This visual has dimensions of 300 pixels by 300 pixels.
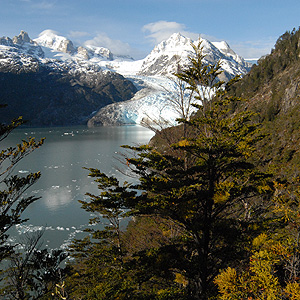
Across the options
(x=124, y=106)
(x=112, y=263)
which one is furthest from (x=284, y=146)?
(x=124, y=106)

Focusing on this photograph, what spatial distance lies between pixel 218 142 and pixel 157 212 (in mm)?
2339

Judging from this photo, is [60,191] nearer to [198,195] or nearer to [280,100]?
[198,195]

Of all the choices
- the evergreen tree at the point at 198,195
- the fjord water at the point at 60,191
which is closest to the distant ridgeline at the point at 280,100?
the evergreen tree at the point at 198,195

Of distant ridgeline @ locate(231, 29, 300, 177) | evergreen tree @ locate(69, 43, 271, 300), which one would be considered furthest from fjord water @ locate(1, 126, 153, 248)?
distant ridgeline @ locate(231, 29, 300, 177)

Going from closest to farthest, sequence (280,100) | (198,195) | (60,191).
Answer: (198,195) → (60,191) → (280,100)

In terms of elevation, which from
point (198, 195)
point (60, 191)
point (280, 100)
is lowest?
point (60, 191)

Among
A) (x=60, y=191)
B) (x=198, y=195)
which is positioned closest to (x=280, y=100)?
(x=60, y=191)

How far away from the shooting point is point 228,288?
3.49 meters

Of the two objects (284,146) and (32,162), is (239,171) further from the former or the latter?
Answer: (32,162)

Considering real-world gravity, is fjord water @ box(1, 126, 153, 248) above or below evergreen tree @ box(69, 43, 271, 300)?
below

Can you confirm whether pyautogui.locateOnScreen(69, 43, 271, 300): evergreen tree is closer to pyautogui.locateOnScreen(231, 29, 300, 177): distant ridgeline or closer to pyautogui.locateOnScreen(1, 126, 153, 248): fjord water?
pyautogui.locateOnScreen(1, 126, 153, 248): fjord water

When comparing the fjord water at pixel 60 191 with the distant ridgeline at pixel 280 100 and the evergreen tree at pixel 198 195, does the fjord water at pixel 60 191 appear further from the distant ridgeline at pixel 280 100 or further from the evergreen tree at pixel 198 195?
the distant ridgeline at pixel 280 100

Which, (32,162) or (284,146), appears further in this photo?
(32,162)

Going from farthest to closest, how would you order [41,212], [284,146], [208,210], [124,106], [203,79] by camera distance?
[124,106] < [284,146] < [41,212] < [203,79] < [208,210]
